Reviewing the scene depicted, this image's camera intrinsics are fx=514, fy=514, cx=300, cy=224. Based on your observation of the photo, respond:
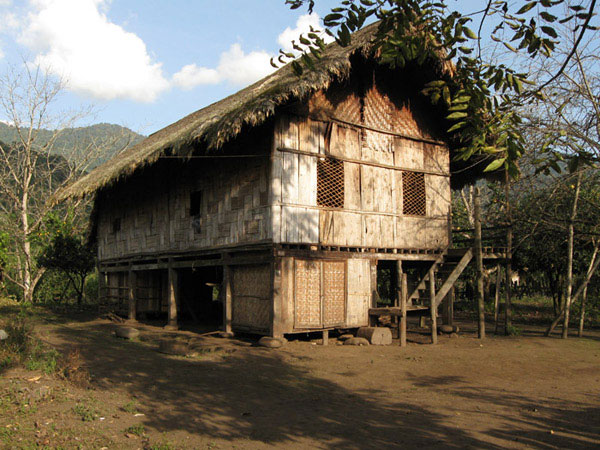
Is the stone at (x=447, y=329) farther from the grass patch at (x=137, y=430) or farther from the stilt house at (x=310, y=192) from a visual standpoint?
the grass patch at (x=137, y=430)

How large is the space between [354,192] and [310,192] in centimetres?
127

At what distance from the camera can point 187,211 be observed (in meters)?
13.3

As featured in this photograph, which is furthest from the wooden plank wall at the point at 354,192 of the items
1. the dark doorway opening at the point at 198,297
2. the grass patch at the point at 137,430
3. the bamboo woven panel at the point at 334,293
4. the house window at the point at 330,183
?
the dark doorway opening at the point at 198,297

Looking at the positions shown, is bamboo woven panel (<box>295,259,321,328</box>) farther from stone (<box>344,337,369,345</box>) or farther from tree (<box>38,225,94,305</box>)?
tree (<box>38,225,94,305</box>)

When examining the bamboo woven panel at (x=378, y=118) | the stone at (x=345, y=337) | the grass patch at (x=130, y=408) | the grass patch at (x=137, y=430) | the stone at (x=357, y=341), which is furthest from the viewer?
the bamboo woven panel at (x=378, y=118)

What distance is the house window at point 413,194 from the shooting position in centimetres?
1280

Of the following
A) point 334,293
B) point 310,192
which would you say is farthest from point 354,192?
point 334,293

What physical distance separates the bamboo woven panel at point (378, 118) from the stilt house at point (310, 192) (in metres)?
0.03

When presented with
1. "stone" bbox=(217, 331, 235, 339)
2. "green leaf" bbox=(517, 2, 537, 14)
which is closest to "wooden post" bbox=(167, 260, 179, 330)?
"stone" bbox=(217, 331, 235, 339)

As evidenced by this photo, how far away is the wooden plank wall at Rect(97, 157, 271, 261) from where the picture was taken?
36.1ft

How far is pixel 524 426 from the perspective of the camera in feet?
17.6

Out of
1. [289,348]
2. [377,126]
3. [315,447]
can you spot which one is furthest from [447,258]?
[315,447]

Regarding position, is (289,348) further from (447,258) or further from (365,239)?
(447,258)

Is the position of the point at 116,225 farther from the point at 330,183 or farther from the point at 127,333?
the point at 330,183
